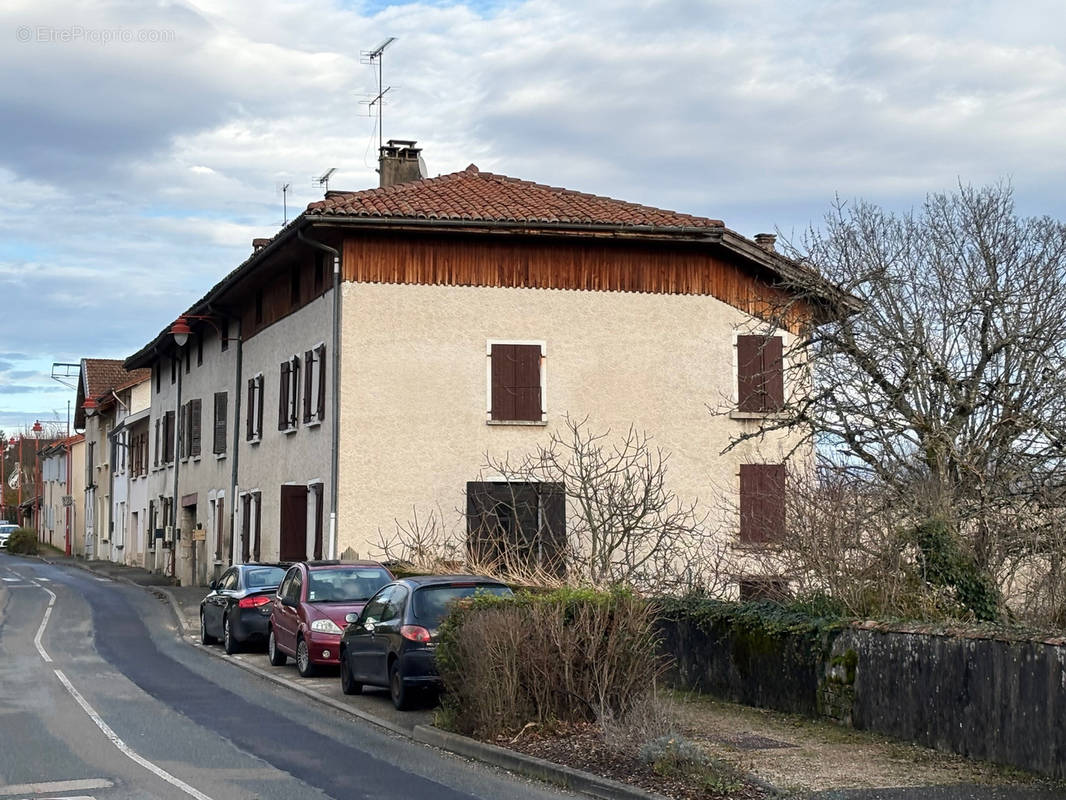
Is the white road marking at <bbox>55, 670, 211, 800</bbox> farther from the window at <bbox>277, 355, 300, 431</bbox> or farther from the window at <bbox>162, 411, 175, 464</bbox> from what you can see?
the window at <bbox>162, 411, 175, 464</bbox>

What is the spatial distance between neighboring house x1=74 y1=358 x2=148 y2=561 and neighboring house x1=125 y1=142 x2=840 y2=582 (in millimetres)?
36209

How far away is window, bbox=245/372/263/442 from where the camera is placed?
34.4m

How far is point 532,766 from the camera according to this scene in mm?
11156

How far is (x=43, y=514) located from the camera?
93062mm

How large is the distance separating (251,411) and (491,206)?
1006 centimetres

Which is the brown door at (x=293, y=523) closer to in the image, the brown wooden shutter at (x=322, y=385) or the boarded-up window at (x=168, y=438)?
the brown wooden shutter at (x=322, y=385)

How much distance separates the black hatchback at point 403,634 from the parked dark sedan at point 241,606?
650 cm

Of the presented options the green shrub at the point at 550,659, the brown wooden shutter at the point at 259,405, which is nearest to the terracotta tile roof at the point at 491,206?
the brown wooden shutter at the point at 259,405

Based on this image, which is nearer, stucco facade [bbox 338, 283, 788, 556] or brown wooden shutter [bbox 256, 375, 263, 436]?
stucco facade [bbox 338, 283, 788, 556]

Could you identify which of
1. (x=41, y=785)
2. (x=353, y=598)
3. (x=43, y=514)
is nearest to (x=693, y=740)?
(x=41, y=785)

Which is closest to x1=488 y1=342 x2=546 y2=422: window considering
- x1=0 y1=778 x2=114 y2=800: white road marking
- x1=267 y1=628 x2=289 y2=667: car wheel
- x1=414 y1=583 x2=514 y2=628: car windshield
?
x1=267 y1=628 x2=289 y2=667: car wheel

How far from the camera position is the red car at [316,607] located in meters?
18.7

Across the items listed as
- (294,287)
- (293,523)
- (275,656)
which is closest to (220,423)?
(294,287)

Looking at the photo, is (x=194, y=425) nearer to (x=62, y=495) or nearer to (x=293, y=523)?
(x=293, y=523)
